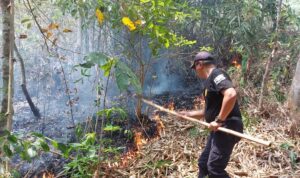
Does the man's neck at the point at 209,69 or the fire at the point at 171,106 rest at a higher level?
the man's neck at the point at 209,69

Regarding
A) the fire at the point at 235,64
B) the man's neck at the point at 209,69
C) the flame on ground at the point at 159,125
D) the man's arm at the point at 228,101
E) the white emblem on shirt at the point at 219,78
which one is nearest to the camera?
the man's arm at the point at 228,101

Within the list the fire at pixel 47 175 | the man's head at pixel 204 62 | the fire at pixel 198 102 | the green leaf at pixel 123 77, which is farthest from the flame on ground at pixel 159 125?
the green leaf at pixel 123 77

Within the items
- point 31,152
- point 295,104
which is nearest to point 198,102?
point 295,104

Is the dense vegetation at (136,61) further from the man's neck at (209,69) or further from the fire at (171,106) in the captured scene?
the man's neck at (209,69)

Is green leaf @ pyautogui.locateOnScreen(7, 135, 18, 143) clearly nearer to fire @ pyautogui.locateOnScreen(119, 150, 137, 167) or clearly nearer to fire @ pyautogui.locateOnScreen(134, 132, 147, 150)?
fire @ pyautogui.locateOnScreen(119, 150, 137, 167)

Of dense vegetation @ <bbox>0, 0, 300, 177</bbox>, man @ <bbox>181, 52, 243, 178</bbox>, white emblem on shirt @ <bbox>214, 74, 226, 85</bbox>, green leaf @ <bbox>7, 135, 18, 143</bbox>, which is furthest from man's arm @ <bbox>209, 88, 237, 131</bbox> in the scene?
green leaf @ <bbox>7, 135, 18, 143</bbox>

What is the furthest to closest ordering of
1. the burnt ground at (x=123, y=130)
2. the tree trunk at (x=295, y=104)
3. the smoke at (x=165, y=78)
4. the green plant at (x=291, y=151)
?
the smoke at (x=165, y=78) → the burnt ground at (x=123, y=130) → the tree trunk at (x=295, y=104) → the green plant at (x=291, y=151)

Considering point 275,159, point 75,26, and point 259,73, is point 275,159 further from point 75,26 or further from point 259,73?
point 75,26

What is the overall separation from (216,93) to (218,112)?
0.75ft

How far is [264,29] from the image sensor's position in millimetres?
7480

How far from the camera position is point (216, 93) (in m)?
3.21

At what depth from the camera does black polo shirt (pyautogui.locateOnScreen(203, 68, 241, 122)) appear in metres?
3.05

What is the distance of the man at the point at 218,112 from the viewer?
9.91ft

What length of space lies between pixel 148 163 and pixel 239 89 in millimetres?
2979
